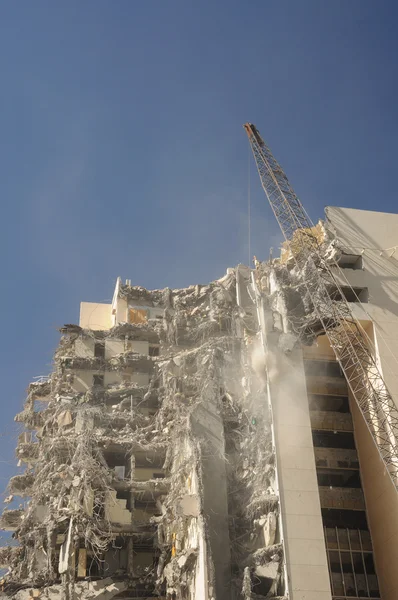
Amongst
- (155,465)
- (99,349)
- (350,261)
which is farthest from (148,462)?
(350,261)

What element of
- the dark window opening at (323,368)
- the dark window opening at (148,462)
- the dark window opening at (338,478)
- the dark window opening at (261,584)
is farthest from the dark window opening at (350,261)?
the dark window opening at (261,584)

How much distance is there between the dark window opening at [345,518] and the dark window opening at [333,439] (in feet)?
14.3

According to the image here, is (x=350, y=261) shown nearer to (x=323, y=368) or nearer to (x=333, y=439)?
(x=323, y=368)

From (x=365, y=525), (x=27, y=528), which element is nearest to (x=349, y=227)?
(x=365, y=525)

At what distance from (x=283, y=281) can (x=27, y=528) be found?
71.0ft

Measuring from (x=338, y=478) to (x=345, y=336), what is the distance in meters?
9.27

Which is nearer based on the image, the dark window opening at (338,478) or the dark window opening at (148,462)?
the dark window opening at (148,462)

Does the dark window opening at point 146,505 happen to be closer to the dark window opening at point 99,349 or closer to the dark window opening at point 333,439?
the dark window opening at point 333,439

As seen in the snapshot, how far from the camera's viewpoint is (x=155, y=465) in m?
47.3

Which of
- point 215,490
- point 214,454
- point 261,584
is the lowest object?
point 261,584

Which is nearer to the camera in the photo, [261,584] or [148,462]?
[261,584]

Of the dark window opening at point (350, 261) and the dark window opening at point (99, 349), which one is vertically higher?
the dark window opening at point (350, 261)

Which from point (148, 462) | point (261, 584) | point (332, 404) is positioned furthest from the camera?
point (332, 404)

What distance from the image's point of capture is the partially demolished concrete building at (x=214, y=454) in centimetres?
3775
